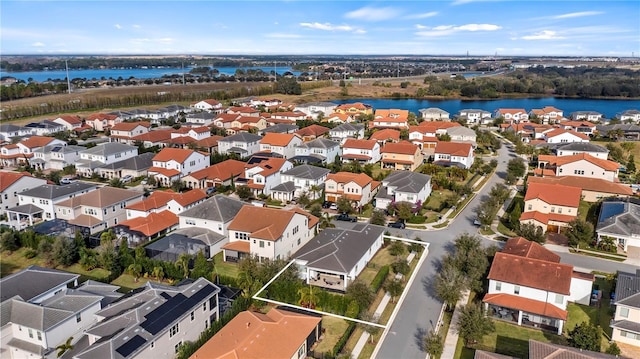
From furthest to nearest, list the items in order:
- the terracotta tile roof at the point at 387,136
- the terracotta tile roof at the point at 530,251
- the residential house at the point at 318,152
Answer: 1. the terracotta tile roof at the point at 387,136
2. the residential house at the point at 318,152
3. the terracotta tile roof at the point at 530,251

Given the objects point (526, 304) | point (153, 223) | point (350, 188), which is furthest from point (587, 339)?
point (153, 223)

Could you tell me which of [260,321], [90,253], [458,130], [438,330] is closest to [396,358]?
[438,330]

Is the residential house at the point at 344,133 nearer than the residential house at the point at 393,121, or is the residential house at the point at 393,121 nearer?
the residential house at the point at 344,133

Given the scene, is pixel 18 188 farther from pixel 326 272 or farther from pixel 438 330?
pixel 438 330

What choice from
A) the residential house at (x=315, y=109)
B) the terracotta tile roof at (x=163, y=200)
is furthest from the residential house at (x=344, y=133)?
the terracotta tile roof at (x=163, y=200)

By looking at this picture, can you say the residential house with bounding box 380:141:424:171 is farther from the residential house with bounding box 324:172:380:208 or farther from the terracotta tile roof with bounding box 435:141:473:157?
the residential house with bounding box 324:172:380:208

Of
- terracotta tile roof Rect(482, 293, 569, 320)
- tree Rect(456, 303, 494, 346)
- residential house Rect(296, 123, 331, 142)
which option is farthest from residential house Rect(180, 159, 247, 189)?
tree Rect(456, 303, 494, 346)

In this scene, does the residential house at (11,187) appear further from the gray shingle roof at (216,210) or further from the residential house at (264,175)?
the residential house at (264,175)
